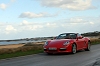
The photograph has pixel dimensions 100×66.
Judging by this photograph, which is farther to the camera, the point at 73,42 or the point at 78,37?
the point at 78,37

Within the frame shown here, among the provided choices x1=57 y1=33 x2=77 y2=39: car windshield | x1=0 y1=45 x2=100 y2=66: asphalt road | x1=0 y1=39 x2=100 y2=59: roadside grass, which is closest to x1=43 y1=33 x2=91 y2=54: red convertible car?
x1=57 y1=33 x2=77 y2=39: car windshield

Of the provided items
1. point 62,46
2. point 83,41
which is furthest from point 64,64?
point 83,41

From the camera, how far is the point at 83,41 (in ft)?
59.0

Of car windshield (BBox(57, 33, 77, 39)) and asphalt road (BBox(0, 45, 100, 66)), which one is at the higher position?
car windshield (BBox(57, 33, 77, 39))

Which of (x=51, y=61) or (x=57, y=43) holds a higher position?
(x=57, y=43)

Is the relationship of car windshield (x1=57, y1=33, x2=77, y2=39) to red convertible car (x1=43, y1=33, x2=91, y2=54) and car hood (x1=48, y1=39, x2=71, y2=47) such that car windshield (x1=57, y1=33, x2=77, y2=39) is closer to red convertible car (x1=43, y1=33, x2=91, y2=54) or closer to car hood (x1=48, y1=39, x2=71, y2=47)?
red convertible car (x1=43, y1=33, x2=91, y2=54)

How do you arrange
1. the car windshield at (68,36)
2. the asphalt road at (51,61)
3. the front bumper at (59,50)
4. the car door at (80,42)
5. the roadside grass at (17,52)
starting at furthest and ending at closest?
1. the car windshield at (68,36)
2. the car door at (80,42)
3. the roadside grass at (17,52)
4. the front bumper at (59,50)
5. the asphalt road at (51,61)

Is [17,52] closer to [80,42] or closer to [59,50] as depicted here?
[59,50]

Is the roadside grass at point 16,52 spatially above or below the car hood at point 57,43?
below

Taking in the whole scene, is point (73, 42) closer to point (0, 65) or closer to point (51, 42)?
point (51, 42)

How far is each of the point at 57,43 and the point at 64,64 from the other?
4.79m

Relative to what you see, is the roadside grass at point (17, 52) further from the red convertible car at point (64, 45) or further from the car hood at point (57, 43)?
the car hood at point (57, 43)

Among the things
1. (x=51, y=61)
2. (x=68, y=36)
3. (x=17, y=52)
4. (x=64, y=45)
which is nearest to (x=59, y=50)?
(x=64, y=45)


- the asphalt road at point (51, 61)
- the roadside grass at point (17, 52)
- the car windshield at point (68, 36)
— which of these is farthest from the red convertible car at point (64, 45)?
the roadside grass at point (17, 52)
